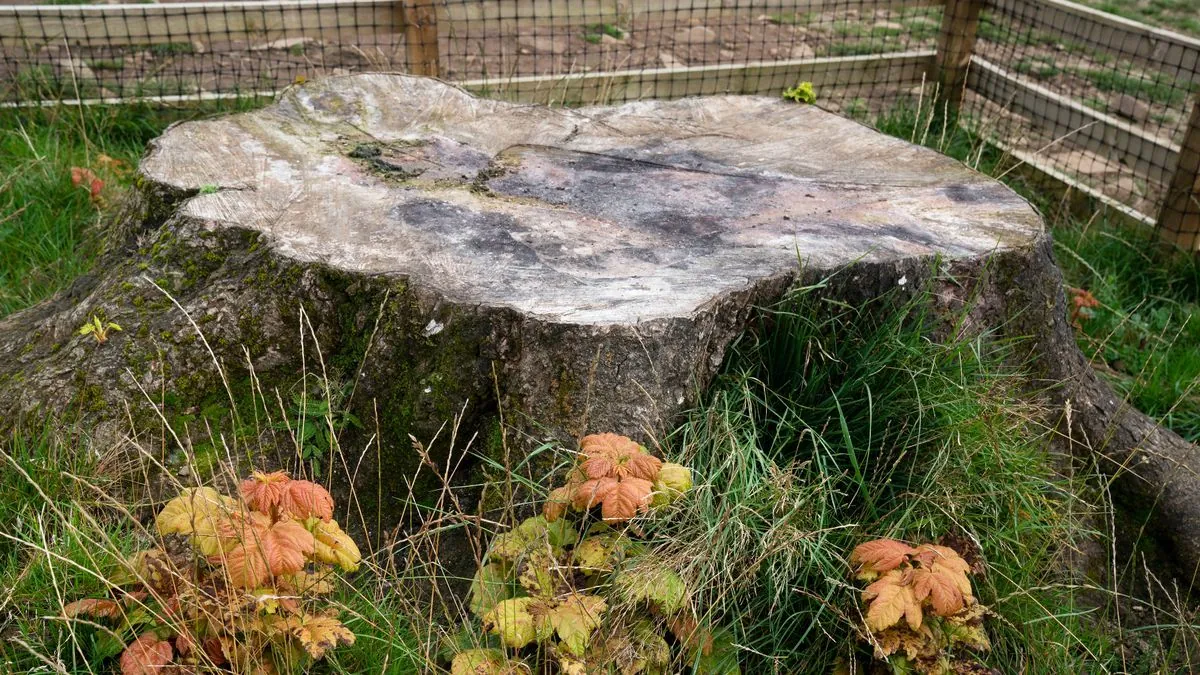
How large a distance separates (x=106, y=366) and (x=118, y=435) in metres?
0.19

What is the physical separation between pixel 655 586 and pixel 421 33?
149 inches

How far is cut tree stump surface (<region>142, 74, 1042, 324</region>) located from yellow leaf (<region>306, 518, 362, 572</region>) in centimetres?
64

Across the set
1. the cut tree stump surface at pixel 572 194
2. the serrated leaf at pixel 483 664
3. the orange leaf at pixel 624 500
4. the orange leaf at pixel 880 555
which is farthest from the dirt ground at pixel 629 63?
the serrated leaf at pixel 483 664

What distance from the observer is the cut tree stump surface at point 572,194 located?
106 inches

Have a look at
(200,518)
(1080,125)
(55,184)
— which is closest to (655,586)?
(200,518)

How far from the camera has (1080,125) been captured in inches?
219

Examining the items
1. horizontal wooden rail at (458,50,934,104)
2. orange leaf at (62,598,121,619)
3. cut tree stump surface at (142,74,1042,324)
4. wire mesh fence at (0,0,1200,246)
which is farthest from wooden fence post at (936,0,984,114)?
orange leaf at (62,598,121,619)

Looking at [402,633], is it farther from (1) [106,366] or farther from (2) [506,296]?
(1) [106,366]

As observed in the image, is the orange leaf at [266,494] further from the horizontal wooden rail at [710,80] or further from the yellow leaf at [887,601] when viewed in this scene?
the horizontal wooden rail at [710,80]

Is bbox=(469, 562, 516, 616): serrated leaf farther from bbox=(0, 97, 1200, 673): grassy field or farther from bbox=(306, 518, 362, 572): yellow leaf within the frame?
bbox=(306, 518, 362, 572): yellow leaf

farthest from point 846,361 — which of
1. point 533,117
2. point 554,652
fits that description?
point 533,117

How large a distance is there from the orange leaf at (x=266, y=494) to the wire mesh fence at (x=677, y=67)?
3214mm

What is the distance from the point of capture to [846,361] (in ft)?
8.94

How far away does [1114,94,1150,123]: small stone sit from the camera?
6785 millimetres
